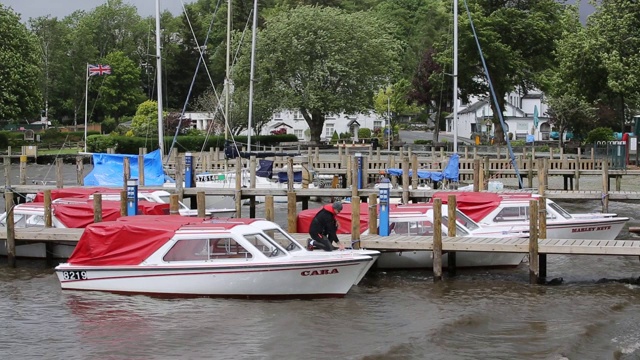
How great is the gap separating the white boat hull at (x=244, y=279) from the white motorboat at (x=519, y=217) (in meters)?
7.29

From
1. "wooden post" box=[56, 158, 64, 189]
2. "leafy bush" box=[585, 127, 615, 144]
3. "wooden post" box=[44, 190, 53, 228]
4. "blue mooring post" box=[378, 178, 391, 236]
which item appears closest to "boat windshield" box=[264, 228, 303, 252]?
"blue mooring post" box=[378, 178, 391, 236]

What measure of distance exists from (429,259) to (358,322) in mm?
6206

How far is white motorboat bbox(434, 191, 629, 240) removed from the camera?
30.5 metres

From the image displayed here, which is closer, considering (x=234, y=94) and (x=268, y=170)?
(x=268, y=170)

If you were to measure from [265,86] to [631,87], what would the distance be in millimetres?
34333

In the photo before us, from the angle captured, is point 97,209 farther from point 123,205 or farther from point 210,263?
point 210,263

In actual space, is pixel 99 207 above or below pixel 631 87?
below

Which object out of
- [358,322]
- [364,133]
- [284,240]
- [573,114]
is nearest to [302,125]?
[364,133]

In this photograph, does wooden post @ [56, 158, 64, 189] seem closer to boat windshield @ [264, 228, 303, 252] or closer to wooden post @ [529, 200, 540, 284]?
boat windshield @ [264, 228, 303, 252]

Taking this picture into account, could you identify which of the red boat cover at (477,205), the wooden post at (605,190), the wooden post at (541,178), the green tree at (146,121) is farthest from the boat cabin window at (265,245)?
the green tree at (146,121)

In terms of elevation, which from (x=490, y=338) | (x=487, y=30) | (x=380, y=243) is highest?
(x=487, y=30)

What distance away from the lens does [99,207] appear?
2945cm

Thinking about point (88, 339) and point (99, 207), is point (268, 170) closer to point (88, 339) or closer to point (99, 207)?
Answer: point (99, 207)

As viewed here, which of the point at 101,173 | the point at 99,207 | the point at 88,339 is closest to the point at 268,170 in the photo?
the point at 101,173
